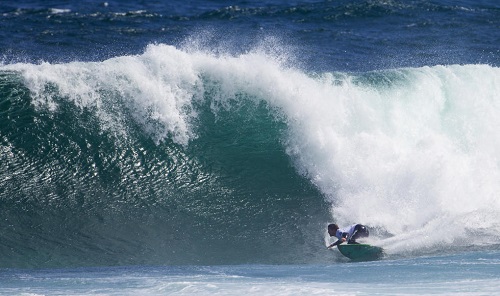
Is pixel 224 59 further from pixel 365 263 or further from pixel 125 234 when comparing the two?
pixel 365 263

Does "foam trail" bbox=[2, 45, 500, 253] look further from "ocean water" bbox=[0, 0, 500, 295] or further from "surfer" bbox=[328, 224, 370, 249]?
"surfer" bbox=[328, 224, 370, 249]

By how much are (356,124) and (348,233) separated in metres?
4.23

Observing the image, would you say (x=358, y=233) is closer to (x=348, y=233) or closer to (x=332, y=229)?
(x=348, y=233)

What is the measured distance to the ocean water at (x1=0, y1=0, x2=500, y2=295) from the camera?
12477mm

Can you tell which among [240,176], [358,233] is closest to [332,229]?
[358,233]

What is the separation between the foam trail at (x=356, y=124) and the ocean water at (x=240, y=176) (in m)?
0.04

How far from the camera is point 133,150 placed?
16.2 metres

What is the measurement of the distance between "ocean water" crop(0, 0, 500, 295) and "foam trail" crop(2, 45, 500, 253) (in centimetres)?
4

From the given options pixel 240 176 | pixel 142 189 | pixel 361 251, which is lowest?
pixel 361 251

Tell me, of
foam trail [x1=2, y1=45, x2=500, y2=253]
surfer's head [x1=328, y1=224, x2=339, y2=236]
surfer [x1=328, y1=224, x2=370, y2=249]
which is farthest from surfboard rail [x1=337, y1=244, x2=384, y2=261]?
foam trail [x1=2, y1=45, x2=500, y2=253]

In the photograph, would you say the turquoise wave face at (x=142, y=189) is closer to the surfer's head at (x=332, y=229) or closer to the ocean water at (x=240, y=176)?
the ocean water at (x=240, y=176)

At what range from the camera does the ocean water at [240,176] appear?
1248 centimetres

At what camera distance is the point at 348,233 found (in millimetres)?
13672

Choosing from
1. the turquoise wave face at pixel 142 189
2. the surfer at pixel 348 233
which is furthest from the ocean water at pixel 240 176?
the surfer at pixel 348 233
